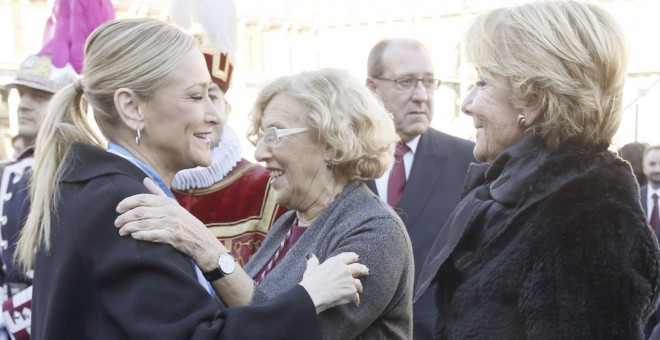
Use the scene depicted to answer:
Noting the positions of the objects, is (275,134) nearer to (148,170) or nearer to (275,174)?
(275,174)

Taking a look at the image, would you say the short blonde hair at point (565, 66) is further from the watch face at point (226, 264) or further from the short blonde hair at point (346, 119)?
the watch face at point (226, 264)

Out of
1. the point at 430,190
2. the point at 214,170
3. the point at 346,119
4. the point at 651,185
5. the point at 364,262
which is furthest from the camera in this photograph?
the point at 651,185

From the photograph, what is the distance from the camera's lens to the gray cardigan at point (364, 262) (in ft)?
8.14

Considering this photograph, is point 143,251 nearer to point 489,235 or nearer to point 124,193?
point 124,193

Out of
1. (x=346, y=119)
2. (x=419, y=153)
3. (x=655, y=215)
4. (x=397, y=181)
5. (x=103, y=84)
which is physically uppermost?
(x=103, y=84)

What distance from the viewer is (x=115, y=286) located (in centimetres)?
208

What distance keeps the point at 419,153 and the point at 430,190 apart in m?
0.26

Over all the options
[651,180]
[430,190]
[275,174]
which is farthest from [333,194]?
[651,180]

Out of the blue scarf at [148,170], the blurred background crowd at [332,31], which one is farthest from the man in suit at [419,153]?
the blurred background crowd at [332,31]

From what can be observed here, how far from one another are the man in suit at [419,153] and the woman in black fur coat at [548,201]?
58.3 inches

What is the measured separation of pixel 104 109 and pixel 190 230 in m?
0.44

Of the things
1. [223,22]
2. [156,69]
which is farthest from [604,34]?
[223,22]

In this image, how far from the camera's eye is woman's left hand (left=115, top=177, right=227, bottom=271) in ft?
6.88

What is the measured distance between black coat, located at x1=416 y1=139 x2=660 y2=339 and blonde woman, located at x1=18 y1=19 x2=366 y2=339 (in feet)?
1.22
